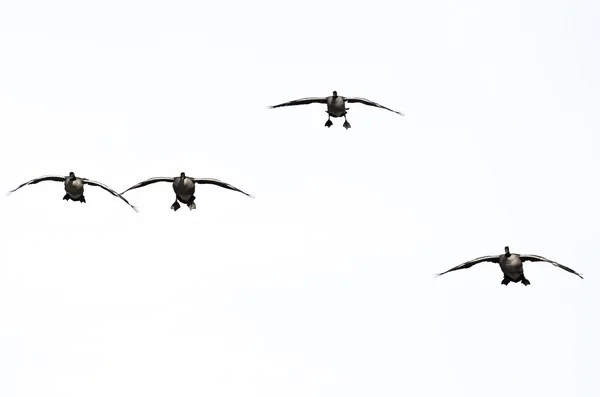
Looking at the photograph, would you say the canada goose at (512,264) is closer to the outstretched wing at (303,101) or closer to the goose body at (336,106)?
the goose body at (336,106)

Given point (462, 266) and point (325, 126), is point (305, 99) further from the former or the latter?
point (462, 266)

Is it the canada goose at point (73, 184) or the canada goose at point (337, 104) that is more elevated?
the canada goose at point (337, 104)

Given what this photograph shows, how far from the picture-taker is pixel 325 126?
86.5 meters

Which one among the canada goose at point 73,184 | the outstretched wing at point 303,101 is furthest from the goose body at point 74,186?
the outstretched wing at point 303,101

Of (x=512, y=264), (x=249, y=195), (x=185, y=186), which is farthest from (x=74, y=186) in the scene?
(x=512, y=264)

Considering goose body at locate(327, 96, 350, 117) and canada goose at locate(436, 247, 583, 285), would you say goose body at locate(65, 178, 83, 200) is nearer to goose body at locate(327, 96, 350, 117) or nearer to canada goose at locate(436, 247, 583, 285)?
goose body at locate(327, 96, 350, 117)

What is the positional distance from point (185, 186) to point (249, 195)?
6.31m

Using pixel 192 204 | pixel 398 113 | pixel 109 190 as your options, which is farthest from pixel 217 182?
pixel 398 113

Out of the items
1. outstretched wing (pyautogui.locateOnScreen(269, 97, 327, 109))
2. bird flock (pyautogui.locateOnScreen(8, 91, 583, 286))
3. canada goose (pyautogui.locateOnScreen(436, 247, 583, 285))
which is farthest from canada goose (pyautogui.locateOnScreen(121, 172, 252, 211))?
canada goose (pyautogui.locateOnScreen(436, 247, 583, 285))

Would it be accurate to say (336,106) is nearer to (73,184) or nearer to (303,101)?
(303,101)

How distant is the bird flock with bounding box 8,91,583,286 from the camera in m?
75.6

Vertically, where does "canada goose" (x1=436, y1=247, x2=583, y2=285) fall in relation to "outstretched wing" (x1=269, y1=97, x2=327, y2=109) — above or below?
below

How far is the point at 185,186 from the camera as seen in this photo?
8138 cm

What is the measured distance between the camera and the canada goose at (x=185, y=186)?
8138 centimetres
